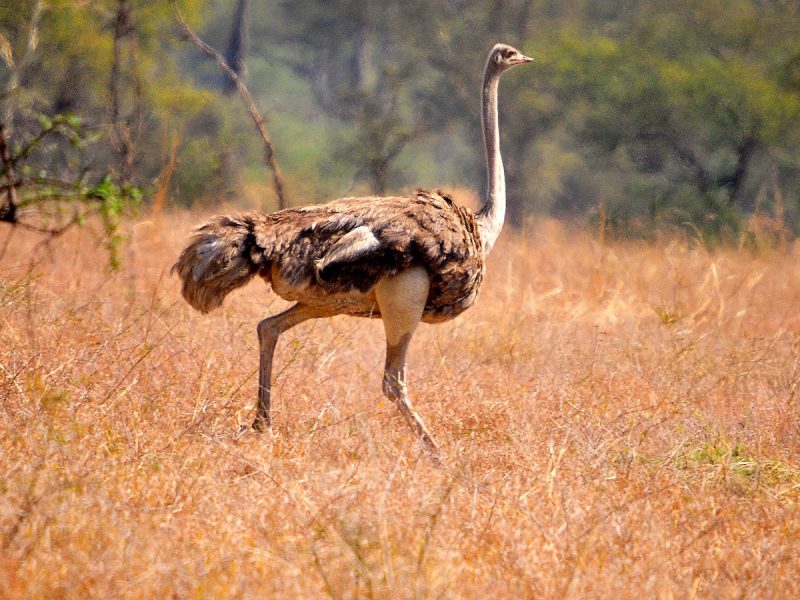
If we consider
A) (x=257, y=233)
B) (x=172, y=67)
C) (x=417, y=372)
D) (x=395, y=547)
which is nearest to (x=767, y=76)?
(x=172, y=67)

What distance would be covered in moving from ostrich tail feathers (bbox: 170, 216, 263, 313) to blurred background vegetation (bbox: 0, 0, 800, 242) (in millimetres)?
7676

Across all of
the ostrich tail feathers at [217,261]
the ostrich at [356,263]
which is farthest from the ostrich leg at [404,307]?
the ostrich tail feathers at [217,261]

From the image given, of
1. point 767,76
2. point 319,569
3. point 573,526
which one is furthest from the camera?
point 767,76

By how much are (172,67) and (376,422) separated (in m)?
13.7

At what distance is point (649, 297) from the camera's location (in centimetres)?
824

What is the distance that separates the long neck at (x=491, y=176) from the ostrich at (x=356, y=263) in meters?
0.26

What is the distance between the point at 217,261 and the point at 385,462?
102 cm

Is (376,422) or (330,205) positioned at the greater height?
(330,205)

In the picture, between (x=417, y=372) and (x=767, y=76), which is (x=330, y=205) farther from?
(x=767, y=76)

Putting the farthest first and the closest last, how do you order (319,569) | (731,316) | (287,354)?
(731,316)
(287,354)
(319,569)

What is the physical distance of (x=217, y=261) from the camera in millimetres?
4301

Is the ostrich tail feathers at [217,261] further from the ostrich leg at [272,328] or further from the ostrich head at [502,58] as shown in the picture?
the ostrich head at [502,58]

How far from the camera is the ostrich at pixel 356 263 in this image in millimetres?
4340

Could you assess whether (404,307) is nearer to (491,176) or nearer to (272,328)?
(272,328)
